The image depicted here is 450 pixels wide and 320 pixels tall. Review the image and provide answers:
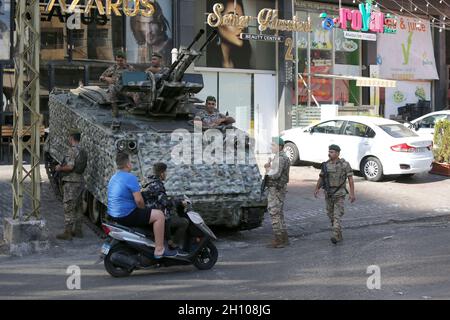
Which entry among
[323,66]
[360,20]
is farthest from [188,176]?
[323,66]

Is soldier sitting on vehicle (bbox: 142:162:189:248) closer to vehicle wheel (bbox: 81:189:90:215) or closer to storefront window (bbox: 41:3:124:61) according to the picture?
vehicle wheel (bbox: 81:189:90:215)

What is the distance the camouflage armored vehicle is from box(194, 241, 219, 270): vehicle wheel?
63.3 inches

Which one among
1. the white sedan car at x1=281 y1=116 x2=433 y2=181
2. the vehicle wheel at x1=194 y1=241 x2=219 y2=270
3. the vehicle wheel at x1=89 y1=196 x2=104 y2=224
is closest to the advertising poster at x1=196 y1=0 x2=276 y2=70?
the white sedan car at x1=281 y1=116 x2=433 y2=181

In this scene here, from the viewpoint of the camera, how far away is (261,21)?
20.5 meters

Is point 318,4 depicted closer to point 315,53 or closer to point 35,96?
point 315,53

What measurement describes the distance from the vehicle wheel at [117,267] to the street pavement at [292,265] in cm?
11

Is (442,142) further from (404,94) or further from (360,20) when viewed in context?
(404,94)

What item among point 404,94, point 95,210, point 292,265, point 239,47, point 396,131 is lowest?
point 292,265

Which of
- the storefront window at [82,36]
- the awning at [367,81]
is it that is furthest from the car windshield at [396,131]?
the storefront window at [82,36]

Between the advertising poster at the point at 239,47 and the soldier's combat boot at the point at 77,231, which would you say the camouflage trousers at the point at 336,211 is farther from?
the advertising poster at the point at 239,47

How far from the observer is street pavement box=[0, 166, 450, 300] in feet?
22.7

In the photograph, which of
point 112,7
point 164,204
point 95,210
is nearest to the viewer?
point 164,204

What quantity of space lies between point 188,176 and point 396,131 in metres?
8.32

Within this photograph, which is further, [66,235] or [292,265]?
[66,235]
